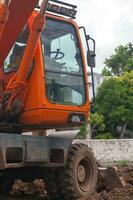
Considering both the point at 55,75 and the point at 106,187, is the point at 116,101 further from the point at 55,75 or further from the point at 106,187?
the point at 55,75

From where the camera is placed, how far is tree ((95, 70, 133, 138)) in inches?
1184

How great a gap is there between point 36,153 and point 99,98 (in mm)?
23184

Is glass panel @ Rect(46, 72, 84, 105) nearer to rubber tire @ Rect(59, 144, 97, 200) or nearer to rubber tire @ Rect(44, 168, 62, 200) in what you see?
rubber tire @ Rect(59, 144, 97, 200)

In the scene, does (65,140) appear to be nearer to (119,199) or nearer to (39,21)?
(119,199)

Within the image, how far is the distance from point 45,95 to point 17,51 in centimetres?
81

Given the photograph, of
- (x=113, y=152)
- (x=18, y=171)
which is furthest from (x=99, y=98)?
(x=18, y=171)

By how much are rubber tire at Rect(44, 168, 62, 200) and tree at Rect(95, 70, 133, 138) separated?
71.3 ft

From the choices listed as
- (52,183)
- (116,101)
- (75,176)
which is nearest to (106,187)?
(75,176)

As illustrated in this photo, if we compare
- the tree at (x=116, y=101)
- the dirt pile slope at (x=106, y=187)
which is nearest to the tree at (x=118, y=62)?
the tree at (x=116, y=101)

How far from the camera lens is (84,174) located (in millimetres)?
8500

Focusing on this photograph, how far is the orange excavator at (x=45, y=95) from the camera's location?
287 inches

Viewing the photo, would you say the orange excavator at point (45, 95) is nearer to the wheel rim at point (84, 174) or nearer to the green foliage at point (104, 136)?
the wheel rim at point (84, 174)

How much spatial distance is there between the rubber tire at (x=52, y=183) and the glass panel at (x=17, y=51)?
5.91ft

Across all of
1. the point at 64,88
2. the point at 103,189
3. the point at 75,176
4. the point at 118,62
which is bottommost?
the point at 103,189
